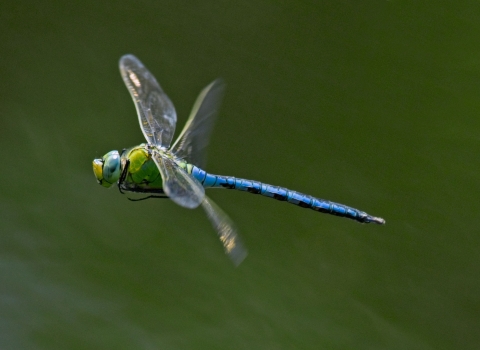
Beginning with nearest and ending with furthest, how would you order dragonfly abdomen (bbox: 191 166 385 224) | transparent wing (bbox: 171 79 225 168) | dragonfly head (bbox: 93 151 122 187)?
1. dragonfly head (bbox: 93 151 122 187)
2. transparent wing (bbox: 171 79 225 168)
3. dragonfly abdomen (bbox: 191 166 385 224)

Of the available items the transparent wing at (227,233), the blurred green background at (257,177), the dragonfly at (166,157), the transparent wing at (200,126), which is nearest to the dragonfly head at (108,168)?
the dragonfly at (166,157)

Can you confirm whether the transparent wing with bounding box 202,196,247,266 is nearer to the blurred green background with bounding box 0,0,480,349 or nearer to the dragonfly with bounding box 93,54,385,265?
the dragonfly with bounding box 93,54,385,265

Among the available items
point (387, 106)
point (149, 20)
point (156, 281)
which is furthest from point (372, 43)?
point (156, 281)

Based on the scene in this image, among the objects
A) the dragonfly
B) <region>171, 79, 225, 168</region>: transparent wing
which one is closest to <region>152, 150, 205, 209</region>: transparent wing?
the dragonfly

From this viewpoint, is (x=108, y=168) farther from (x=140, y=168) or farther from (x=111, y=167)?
(x=140, y=168)

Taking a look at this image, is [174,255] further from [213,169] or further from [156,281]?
[213,169]

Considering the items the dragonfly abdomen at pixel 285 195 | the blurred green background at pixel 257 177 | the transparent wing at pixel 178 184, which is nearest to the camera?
the transparent wing at pixel 178 184

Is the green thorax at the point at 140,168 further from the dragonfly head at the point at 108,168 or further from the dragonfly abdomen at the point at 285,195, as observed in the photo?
the dragonfly abdomen at the point at 285,195
